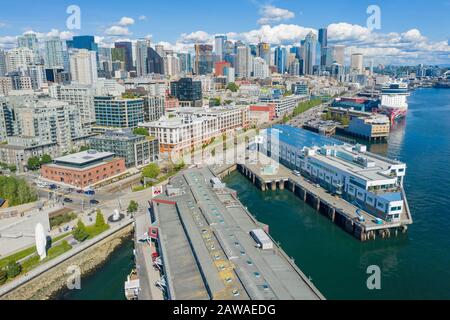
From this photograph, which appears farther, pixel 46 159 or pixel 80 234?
pixel 46 159

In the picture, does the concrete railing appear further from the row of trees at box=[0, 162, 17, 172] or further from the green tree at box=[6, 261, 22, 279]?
the row of trees at box=[0, 162, 17, 172]

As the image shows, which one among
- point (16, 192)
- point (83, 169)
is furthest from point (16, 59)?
point (16, 192)

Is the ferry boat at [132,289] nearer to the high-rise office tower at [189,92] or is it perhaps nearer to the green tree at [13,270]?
the green tree at [13,270]

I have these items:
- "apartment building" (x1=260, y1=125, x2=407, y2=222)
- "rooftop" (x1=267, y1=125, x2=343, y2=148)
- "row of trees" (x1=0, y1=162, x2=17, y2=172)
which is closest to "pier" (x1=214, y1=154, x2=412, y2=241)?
"apartment building" (x1=260, y1=125, x2=407, y2=222)

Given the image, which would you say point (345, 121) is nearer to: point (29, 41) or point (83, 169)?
point (83, 169)

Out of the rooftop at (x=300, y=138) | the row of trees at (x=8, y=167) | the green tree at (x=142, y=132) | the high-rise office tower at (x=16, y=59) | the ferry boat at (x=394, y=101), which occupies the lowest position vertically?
the row of trees at (x=8, y=167)

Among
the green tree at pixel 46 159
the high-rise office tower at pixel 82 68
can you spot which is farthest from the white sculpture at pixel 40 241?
the high-rise office tower at pixel 82 68

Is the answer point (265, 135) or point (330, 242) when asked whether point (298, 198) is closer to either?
point (330, 242)

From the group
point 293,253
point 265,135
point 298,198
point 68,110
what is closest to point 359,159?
point 298,198
